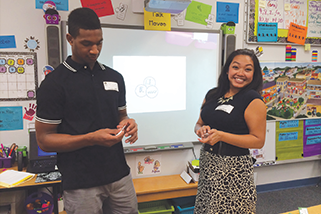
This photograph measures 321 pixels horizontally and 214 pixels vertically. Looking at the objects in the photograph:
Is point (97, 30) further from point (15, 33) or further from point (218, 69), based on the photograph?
point (218, 69)

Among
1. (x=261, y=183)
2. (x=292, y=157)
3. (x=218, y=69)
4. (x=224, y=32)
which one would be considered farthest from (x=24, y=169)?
(x=292, y=157)

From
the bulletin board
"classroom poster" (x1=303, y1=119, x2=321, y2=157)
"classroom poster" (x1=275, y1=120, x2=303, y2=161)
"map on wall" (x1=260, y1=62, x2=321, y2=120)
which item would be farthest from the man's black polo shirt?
"classroom poster" (x1=303, y1=119, x2=321, y2=157)

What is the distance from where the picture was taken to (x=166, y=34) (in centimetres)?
226

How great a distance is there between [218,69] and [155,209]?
1.56 m

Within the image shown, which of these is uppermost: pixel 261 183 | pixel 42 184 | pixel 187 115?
pixel 187 115

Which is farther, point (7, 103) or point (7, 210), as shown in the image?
point (7, 103)

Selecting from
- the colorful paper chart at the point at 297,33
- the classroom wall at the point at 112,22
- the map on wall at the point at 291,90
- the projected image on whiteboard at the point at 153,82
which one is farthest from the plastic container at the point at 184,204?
the colorful paper chart at the point at 297,33

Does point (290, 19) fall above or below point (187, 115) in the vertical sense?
above

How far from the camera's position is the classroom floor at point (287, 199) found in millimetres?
2500

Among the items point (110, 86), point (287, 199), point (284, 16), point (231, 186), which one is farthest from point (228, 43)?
point (287, 199)

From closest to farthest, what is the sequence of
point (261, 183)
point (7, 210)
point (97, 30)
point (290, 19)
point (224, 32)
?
point (97, 30)
point (7, 210)
point (224, 32)
point (290, 19)
point (261, 183)

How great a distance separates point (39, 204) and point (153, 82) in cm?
148

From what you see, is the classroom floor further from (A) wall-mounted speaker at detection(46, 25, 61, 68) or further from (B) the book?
(A) wall-mounted speaker at detection(46, 25, 61, 68)

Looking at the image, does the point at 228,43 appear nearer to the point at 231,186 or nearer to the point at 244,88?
the point at 244,88
